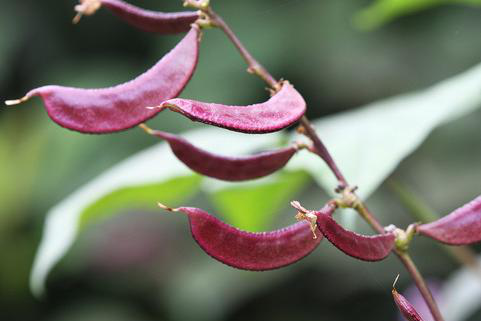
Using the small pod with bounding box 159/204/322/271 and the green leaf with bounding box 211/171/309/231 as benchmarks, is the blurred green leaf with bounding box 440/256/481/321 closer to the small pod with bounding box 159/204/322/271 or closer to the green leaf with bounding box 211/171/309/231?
the green leaf with bounding box 211/171/309/231

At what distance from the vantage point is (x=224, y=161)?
0.80m

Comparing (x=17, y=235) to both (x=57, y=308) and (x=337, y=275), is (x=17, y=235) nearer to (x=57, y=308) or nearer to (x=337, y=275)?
(x=57, y=308)

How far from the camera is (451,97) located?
1218mm

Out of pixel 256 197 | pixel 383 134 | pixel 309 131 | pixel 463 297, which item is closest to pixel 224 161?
pixel 309 131

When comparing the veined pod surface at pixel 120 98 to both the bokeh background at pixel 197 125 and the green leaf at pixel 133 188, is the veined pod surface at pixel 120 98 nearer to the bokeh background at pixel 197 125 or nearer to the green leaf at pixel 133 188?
the green leaf at pixel 133 188

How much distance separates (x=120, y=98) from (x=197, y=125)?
6.56ft

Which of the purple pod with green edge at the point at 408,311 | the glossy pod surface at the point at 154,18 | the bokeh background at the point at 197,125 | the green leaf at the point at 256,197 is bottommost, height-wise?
the bokeh background at the point at 197,125

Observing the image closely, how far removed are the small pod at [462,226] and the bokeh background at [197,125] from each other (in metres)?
1.62

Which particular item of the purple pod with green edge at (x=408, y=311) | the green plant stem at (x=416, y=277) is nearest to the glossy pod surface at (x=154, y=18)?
the green plant stem at (x=416, y=277)

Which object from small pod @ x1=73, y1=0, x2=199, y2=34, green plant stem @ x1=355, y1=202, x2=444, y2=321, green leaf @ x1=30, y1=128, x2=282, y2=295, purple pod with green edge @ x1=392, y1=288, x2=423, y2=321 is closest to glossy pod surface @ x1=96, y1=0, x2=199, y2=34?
small pod @ x1=73, y1=0, x2=199, y2=34

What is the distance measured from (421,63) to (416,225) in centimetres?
226

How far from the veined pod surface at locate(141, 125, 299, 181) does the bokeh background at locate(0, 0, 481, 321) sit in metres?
1.61

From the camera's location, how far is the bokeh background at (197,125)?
2543mm

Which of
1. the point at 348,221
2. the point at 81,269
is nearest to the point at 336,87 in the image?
the point at 81,269
